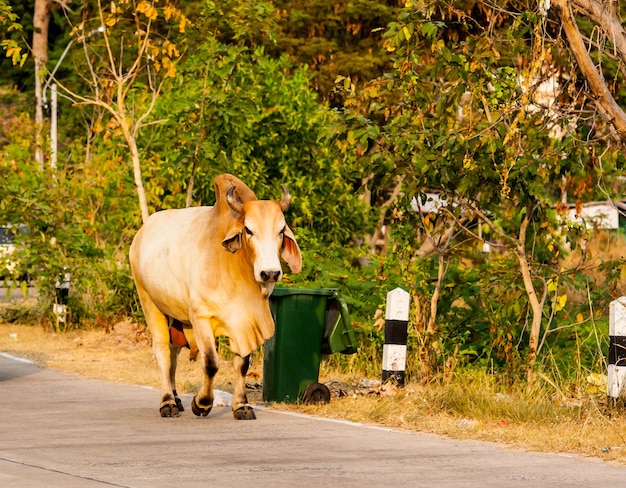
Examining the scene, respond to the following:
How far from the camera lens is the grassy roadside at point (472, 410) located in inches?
435

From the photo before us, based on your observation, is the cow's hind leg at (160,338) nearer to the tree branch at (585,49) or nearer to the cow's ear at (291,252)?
the cow's ear at (291,252)

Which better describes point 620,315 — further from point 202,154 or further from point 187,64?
point 187,64

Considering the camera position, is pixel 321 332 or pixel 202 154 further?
pixel 202 154

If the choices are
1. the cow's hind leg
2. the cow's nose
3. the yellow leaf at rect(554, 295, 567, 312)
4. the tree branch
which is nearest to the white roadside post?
the cow's hind leg

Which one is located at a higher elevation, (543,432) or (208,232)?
(208,232)

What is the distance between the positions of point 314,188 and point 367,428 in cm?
964

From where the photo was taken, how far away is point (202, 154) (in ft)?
63.8

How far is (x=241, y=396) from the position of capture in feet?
40.9

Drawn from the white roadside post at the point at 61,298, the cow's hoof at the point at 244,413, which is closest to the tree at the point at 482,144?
the cow's hoof at the point at 244,413

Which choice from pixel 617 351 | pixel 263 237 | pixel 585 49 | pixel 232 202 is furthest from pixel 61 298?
pixel 617 351

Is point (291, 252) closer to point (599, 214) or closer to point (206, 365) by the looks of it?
point (206, 365)

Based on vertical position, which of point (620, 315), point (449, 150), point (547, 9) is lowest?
point (620, 315)

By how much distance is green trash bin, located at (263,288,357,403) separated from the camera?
44.0 ft

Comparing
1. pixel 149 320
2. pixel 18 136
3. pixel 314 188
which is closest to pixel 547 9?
pixel 149 320
